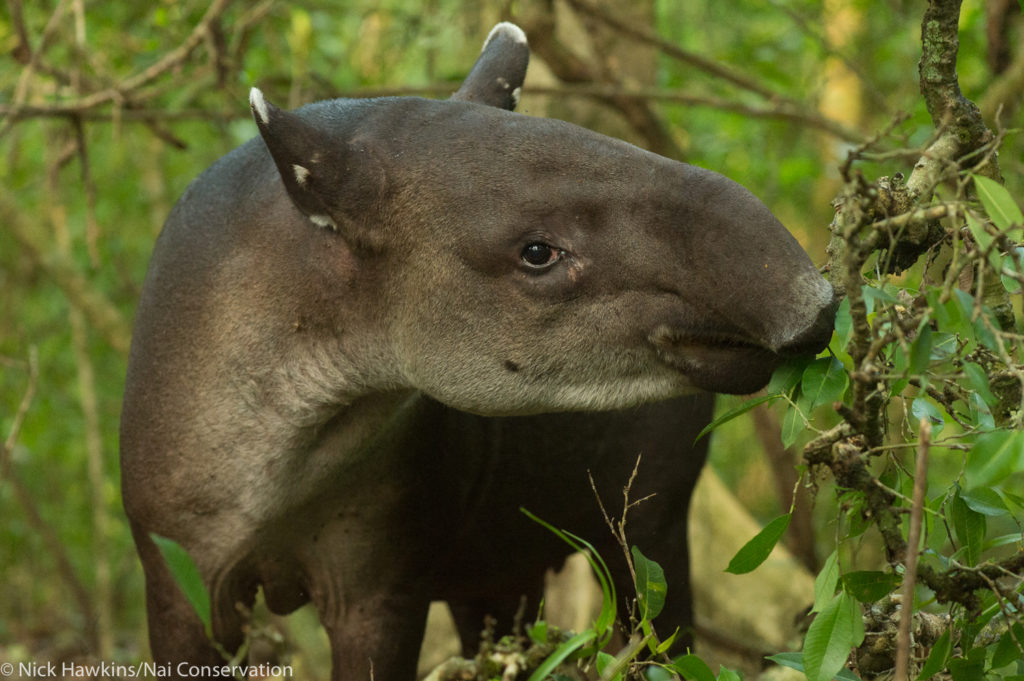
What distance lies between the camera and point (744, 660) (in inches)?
276

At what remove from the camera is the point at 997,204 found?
7.69 feet

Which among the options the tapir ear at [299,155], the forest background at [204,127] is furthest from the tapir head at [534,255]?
the forest background at [204,127]

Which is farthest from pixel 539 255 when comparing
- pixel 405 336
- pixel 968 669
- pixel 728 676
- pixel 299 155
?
pixel 968 669

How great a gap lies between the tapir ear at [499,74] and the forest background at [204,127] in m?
1.98

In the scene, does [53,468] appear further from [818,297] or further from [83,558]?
[818,297]

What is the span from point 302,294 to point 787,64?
810 cm

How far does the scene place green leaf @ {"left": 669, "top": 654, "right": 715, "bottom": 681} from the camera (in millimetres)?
2762

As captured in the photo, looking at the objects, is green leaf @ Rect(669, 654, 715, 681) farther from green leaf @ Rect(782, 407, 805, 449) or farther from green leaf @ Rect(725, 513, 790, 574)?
green leaf @ Rect(782, 407, 805, 449)

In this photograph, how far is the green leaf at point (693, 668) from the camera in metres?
2.76

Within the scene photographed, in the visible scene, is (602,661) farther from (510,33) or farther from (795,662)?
(510,33)

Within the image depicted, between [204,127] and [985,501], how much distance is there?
309 inches

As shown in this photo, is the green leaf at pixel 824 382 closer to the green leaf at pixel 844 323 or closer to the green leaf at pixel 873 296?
the green leaf at pixel 844 323

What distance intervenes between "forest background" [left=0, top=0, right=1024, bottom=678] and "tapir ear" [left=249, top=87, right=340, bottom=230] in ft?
6.23

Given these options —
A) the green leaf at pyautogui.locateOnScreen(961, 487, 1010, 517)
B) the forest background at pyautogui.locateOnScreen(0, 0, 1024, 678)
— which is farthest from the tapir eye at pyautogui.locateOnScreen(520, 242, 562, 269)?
the forest background at pyautogui.locateOnScreen(0, 0, 1024, 678)
